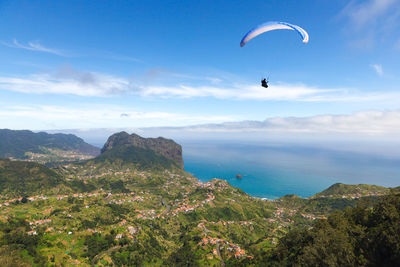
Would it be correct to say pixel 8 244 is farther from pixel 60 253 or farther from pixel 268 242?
pixel 268 242

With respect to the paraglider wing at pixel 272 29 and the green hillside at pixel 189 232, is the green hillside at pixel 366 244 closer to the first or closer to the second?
the green hillside at pixel 189 232

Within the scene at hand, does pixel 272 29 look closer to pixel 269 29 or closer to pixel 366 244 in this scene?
pixel 269 29

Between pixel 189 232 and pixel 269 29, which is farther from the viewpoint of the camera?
pixel 189 232

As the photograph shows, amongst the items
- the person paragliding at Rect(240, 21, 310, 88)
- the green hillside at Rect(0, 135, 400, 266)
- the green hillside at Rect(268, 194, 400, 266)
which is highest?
the person paragliding at Rect(240, 21, 310, 88)

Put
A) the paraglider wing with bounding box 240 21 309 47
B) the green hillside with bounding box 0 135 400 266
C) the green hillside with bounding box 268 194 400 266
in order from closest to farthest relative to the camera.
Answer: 1. the green hillside with bounding box 268 194 400 266
2. the paraglider wing with bounding box 240 21 309 47
3. the green hillside with bounding box 0 135 400 266

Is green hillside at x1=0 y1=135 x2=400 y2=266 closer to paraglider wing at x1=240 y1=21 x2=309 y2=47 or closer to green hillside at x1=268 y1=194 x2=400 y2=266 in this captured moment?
green hillside at x1=268 y1=194 x2=400 y2=266

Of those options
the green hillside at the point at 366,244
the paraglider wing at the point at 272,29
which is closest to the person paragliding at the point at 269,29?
the paraglider wing at the point at 272,29

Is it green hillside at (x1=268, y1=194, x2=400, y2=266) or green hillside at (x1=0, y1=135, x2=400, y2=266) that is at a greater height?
green hillside at (x1=268, y1=194, x2=400, y2=266)

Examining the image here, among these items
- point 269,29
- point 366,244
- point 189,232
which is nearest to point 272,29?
point 269,29

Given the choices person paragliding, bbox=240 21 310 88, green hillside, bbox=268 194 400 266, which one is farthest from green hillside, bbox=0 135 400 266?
person paragliding, bbox=240 21 310 88
